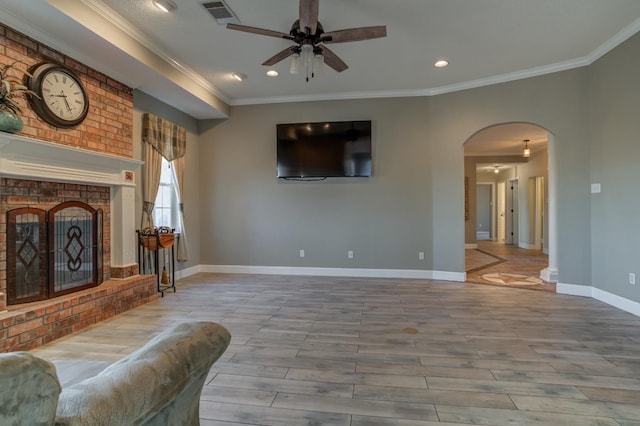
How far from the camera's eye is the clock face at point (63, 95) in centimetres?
311

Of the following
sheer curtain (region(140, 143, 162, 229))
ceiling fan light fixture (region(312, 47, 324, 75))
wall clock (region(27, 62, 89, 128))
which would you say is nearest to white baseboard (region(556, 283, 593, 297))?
ceiling fan light fixture (region(312, 47, 324, 75))

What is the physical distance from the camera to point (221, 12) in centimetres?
307

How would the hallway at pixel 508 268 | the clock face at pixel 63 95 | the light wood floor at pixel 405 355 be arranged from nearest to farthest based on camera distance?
Result: the light wood floor at pixel 405 355, the clock face at pixel 63 95, the hallway at pixel 508 268

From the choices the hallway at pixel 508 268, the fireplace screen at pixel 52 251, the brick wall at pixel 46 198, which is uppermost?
the brick wall at pixel 46 198

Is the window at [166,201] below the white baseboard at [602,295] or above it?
above

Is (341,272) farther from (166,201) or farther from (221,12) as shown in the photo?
(221,12)

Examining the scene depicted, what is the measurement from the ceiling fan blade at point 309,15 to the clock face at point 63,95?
2.48 meters

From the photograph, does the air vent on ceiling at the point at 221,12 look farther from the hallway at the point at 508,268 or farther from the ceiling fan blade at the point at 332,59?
the hallway at the point at 508,268

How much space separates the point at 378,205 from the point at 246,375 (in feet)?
12.0

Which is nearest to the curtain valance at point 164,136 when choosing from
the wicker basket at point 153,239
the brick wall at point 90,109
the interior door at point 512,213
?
the brick wall at point 90,109

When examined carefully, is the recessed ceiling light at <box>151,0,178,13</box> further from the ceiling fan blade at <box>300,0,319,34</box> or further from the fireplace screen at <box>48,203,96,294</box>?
the fireplace screen at <box>48,203,96,294</box>

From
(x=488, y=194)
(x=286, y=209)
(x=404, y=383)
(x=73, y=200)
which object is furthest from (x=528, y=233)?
(x=73, y=200)

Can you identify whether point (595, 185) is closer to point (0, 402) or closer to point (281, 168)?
point (281, 168)

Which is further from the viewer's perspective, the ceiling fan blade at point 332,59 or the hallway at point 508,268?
the hallway at point 508,268
